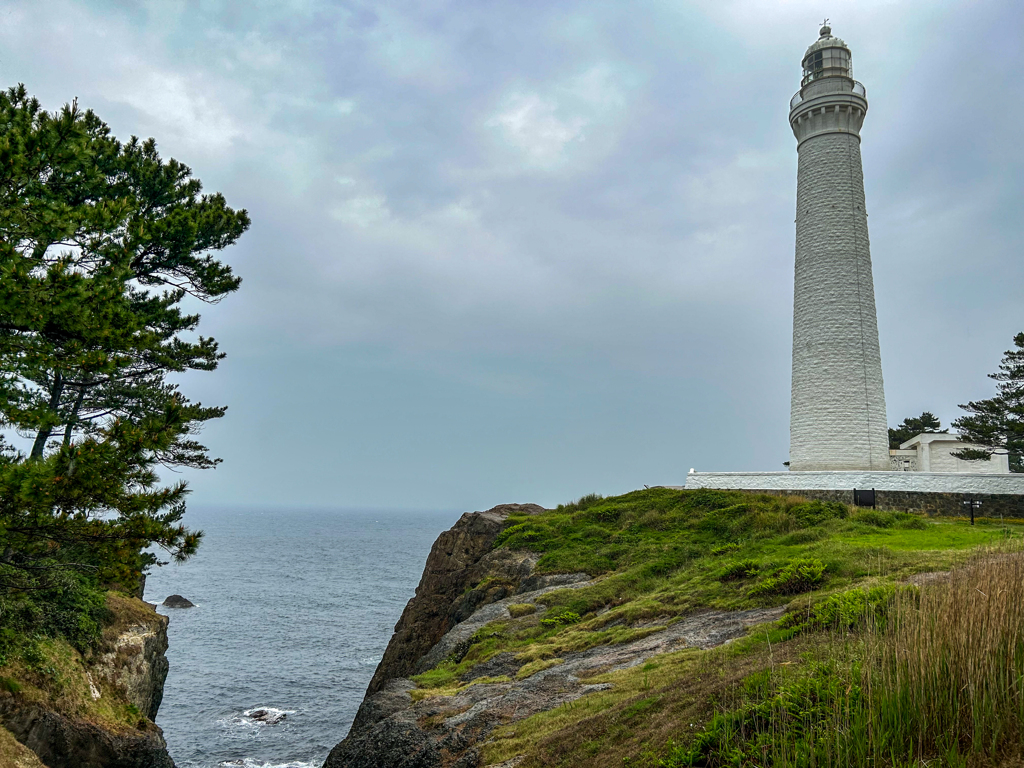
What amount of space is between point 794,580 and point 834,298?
68.3 ft

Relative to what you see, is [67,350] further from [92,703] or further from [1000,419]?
[1000,419]

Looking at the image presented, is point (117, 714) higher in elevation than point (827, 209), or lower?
lower

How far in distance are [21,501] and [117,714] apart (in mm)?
10447

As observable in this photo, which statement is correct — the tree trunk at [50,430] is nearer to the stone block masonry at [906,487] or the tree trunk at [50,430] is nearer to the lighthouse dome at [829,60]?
the stone block masonry at [906,487]

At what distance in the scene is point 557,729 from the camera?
7.55 m

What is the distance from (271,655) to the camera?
42094 mm

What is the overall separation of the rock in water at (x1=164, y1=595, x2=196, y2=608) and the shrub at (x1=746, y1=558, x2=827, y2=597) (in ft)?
199

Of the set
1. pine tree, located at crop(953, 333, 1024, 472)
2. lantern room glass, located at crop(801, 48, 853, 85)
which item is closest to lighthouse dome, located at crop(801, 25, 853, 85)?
lantern room glass, located at crop(801, 48, 853, 85)

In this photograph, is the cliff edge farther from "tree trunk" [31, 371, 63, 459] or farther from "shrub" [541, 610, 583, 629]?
"tree trunk" [31, 371, 63, 459]

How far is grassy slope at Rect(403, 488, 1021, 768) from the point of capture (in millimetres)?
6172

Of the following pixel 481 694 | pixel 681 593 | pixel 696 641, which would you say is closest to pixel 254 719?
pixel 481 694

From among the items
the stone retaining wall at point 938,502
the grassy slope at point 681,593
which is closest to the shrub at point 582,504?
the grassy slope at point 681,593

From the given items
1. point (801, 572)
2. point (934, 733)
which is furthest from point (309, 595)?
point (934, 733)

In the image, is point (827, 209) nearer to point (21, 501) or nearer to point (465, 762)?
point (465, 762)
